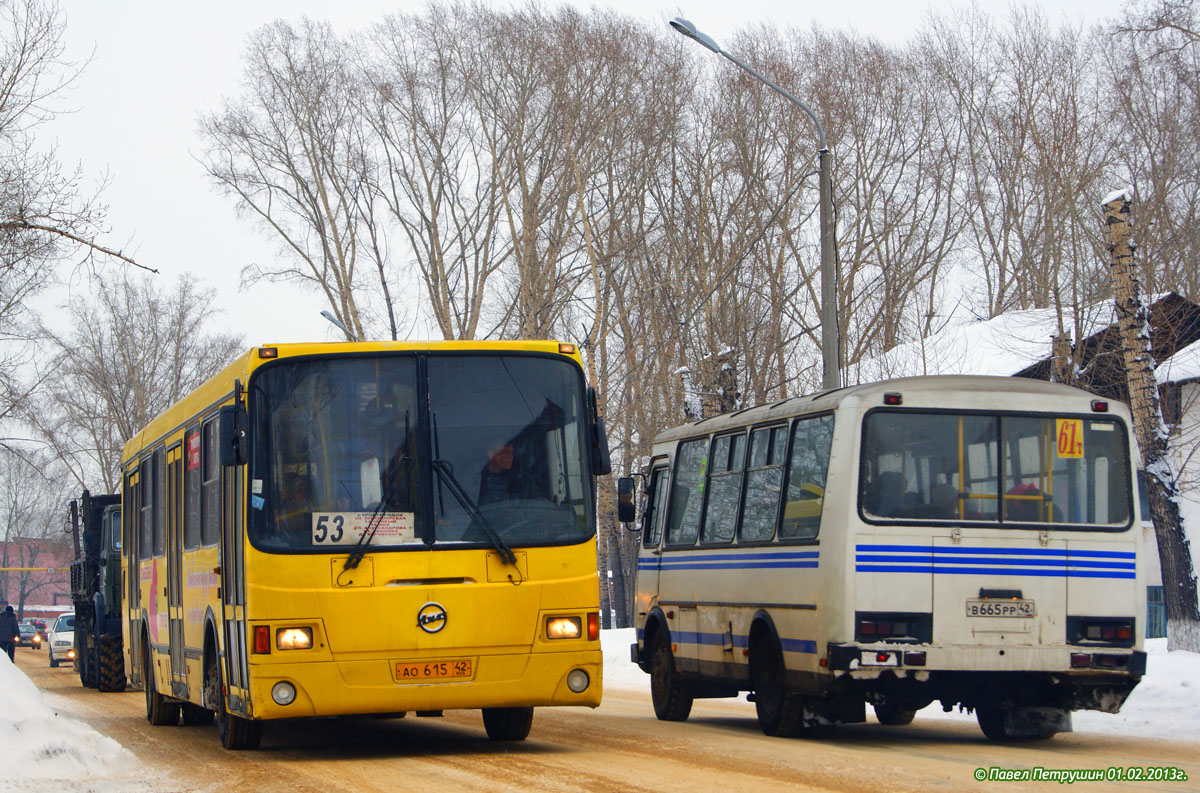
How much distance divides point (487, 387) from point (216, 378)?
2710 millimetres

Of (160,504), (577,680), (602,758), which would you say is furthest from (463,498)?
(160,504)

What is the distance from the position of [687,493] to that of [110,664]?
15.3m

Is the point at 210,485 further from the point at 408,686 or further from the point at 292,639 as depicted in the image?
the point at 408,686

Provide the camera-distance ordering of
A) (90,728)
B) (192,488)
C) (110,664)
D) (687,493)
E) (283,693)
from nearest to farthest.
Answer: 1. (283,693)
2. (90,728)
3. (192,488)
4. (687,493)
5. (110,664)

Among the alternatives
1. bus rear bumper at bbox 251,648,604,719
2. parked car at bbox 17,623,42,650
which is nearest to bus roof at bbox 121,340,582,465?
bus rear bumper at bbox 251,648,604,719

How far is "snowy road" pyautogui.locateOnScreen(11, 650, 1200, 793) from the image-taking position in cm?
945

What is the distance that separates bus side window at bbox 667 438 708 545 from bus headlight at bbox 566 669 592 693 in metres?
4.55

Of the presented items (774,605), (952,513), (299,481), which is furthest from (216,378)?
(952,513)

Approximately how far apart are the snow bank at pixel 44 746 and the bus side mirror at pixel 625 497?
4638 mm

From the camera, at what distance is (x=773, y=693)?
44.0 ft

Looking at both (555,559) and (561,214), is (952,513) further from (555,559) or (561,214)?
(561,214)

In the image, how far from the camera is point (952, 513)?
39.7ft

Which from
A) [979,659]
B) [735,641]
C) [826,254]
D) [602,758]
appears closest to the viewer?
[602,758]

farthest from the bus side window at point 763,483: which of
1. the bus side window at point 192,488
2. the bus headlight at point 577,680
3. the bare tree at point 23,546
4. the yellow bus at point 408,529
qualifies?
the bare tree at point 23,546
